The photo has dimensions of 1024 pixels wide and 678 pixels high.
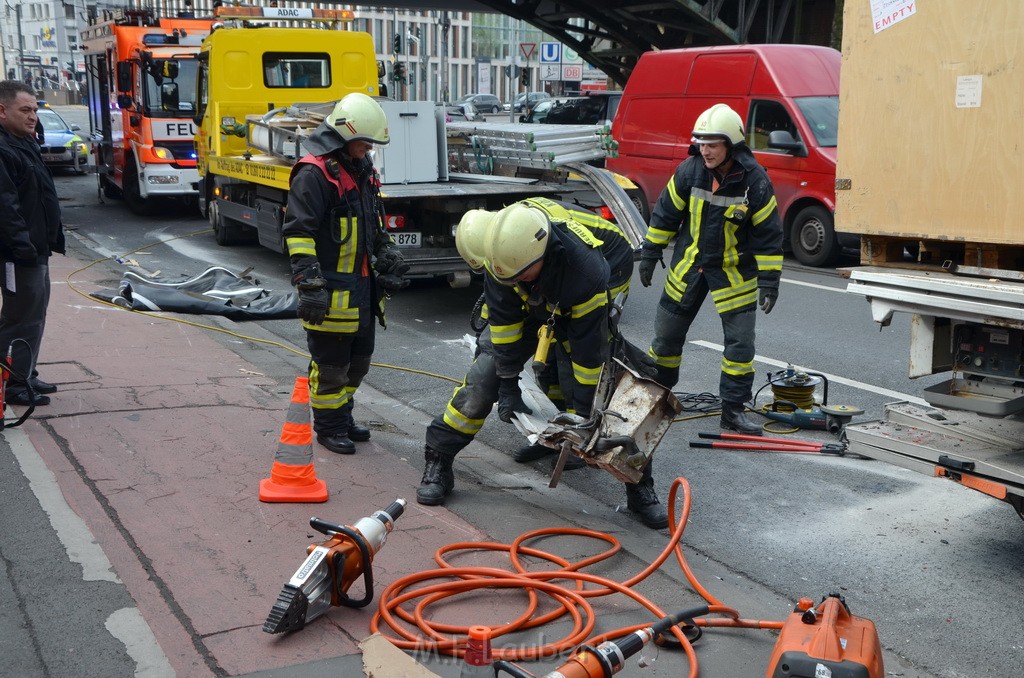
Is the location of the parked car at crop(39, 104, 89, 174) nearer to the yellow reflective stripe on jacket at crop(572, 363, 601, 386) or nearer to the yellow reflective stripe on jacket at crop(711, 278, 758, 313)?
the yellow reflective stripe on jacket at crop(711, 278, 758, 313)

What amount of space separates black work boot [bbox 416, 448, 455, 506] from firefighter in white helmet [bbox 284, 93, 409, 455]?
75cm

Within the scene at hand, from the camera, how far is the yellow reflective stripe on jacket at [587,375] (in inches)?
188

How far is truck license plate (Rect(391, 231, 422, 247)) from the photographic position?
9430 millimetres

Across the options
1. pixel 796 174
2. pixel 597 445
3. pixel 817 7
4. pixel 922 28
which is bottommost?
pixel 597 445

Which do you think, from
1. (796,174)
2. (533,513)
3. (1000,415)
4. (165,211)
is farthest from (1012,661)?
(165,211)

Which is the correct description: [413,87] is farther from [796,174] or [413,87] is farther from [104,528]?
[104,528]

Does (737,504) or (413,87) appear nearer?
(737,504)

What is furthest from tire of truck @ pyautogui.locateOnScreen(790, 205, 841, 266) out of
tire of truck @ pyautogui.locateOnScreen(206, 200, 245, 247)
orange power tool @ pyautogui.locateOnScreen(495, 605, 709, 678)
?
orange power tool @ pyautogui.locateOnScreen(495, 605, 709, 678)

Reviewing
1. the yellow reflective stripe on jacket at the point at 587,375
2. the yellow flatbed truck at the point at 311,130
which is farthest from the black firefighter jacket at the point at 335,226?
the yellow flatbed truck at the point at 311,130

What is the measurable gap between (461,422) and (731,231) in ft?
7.39

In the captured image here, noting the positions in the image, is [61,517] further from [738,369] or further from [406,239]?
[406,239]

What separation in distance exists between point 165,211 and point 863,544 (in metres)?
14.8

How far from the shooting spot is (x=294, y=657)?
11.3 feet

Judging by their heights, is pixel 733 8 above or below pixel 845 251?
above
